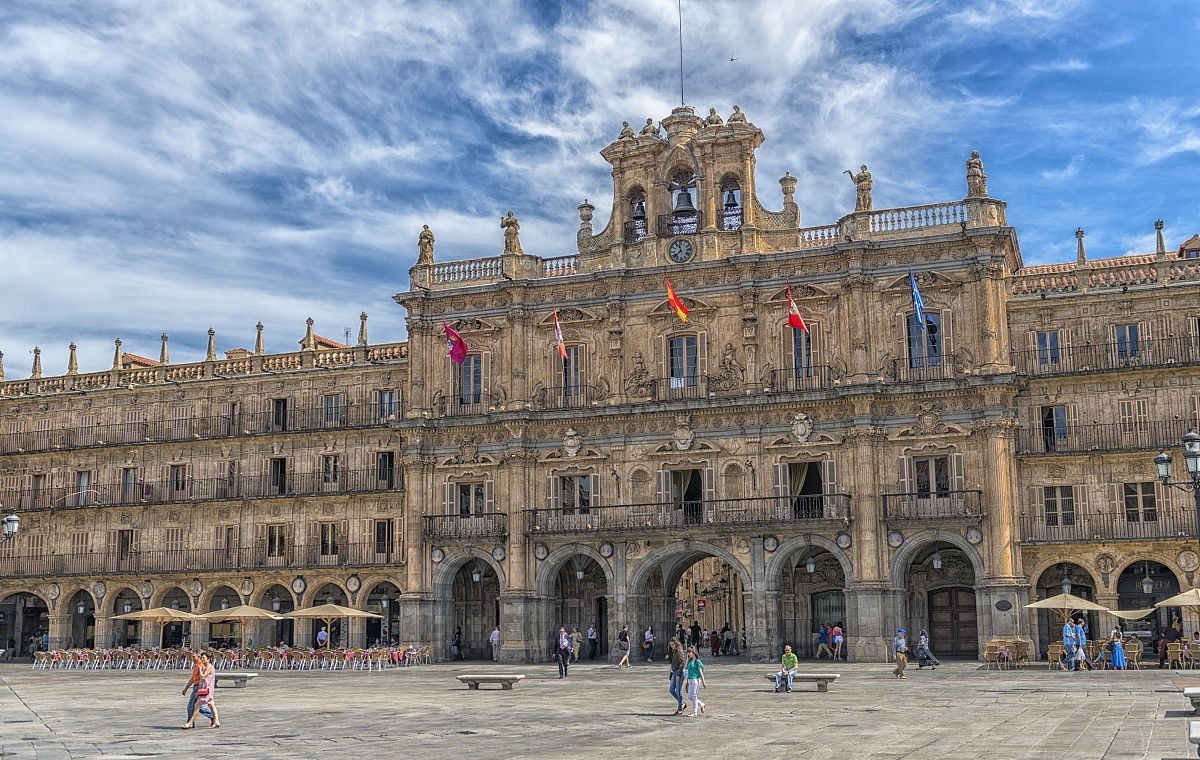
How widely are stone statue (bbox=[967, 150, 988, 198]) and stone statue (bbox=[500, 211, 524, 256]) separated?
18282mm

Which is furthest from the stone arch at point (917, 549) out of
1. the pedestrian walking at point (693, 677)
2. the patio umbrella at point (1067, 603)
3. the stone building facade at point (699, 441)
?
the pedestrian walking at point (693, 677)

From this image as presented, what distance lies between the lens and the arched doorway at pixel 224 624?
60.5 m

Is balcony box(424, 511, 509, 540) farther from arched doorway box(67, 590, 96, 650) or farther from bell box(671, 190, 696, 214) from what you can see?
arched doorway box(67, 590, 96, 650)

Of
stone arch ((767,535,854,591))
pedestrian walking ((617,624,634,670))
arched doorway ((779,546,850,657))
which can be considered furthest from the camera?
arched doorway ((779,546,850,657))

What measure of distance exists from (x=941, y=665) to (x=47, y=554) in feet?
139

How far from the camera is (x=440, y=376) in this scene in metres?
55.4

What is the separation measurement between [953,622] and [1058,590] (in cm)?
401

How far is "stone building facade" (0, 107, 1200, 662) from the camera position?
47438 mm

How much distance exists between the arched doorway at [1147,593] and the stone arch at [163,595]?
1556 inches

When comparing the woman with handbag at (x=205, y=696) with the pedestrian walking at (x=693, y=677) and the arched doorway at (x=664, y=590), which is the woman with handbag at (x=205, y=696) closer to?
the pedestrian walking at (x=693, y=677)

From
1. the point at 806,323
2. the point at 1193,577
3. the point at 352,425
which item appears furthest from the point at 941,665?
the point at 352,425

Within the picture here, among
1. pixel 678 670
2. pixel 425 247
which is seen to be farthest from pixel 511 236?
pixel 678 670

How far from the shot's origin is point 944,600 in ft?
164

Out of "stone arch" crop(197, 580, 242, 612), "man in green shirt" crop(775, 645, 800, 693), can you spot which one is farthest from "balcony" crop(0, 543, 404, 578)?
"man in green shirt" crop(775, 645, 800, 693)
